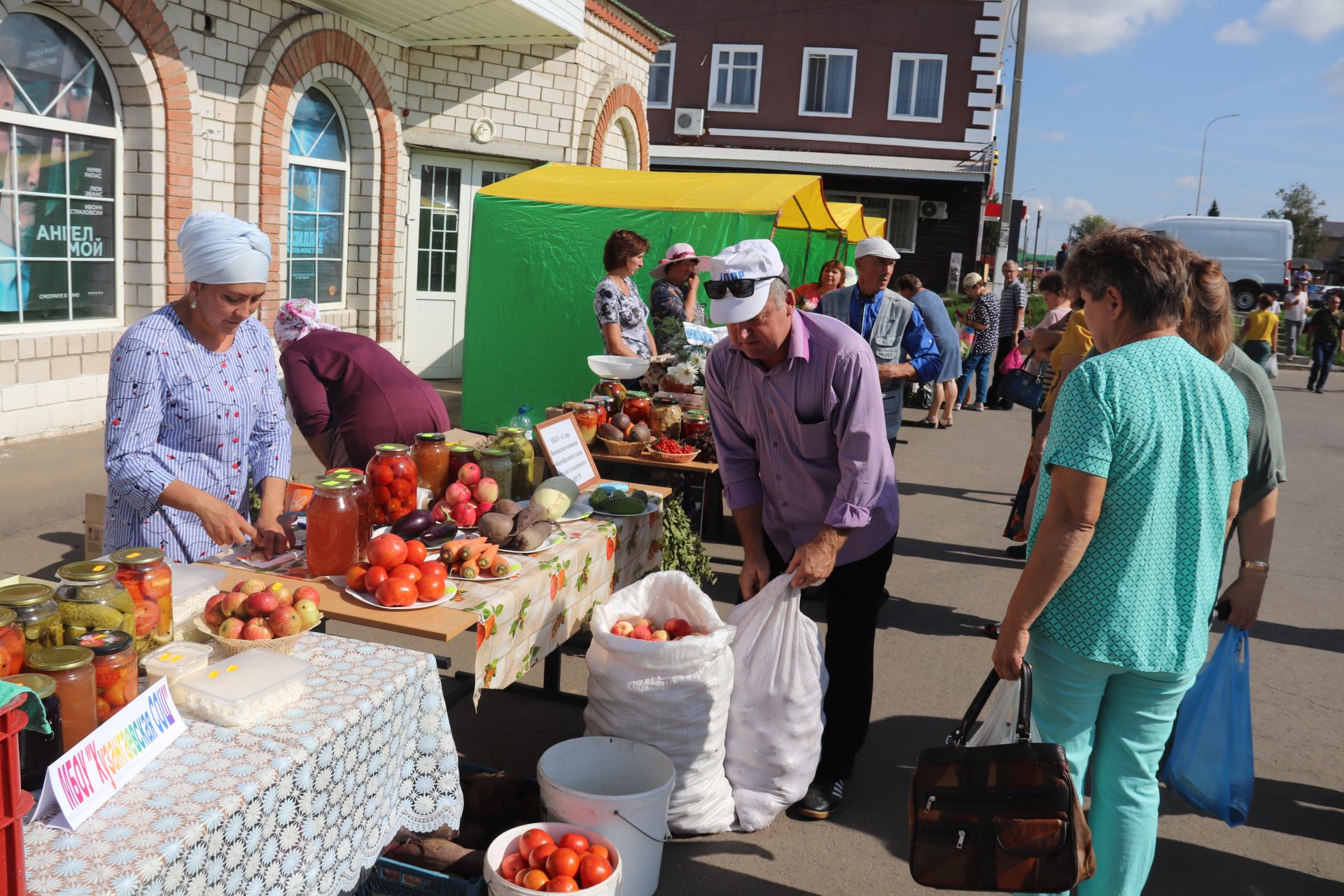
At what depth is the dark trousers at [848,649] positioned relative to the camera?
3.51m

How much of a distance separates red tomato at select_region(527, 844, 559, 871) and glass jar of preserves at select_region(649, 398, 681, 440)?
11.0ft

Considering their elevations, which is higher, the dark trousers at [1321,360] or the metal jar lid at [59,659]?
the dark trousers at [1321,360]

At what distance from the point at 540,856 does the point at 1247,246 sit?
1096 inches

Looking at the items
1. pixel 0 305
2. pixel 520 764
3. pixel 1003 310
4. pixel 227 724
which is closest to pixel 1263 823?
pixel 520 764

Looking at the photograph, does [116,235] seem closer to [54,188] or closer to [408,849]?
[54,188]

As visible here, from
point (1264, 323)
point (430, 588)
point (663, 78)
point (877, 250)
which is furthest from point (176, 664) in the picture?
point (663, 78)

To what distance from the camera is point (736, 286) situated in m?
3.06

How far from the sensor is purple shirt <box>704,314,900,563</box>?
3232 mm

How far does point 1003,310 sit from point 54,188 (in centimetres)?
1094

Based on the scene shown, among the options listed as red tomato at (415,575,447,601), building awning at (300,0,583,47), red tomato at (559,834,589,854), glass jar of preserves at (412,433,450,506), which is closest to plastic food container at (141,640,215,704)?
red tomato at (415,575,447,601)

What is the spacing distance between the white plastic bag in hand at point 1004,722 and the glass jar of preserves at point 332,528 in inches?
72.2

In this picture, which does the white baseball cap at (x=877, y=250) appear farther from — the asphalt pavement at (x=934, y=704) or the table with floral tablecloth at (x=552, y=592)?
the table with floral tablecloth at (x=552, y=592)

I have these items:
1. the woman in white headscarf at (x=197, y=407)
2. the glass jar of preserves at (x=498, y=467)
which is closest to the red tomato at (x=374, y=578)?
the woman in white headscarf at (x=197, y=407)

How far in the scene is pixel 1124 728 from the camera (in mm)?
2514
